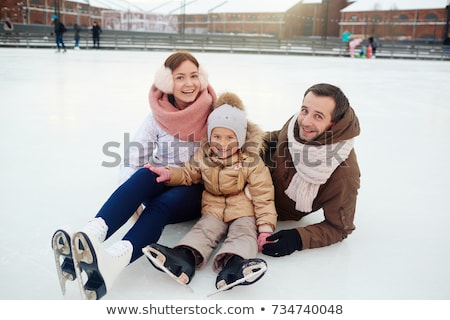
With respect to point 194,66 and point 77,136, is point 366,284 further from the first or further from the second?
point 77,136

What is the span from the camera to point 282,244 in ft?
5.51

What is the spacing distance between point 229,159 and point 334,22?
44234mm

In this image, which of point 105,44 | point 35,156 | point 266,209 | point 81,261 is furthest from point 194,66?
point 105,44

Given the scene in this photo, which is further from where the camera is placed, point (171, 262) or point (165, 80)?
point (165, 80)

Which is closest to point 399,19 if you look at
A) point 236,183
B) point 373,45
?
point 373,45

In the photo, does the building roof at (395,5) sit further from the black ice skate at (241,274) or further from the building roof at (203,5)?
the black ice skate at (241,274)

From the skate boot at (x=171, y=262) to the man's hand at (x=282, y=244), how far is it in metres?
0.37

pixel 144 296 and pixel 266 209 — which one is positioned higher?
pixel 266 209

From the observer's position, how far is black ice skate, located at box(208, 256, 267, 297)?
1396 mm

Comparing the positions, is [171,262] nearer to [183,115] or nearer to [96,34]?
[183,115]

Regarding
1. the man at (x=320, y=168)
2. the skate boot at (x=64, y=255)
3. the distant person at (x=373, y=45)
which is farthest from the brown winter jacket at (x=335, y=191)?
the distant person at (x=373, y=45)

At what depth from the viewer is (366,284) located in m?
1.58

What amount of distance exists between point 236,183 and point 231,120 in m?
0.30

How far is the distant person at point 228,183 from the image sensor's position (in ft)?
5.43
